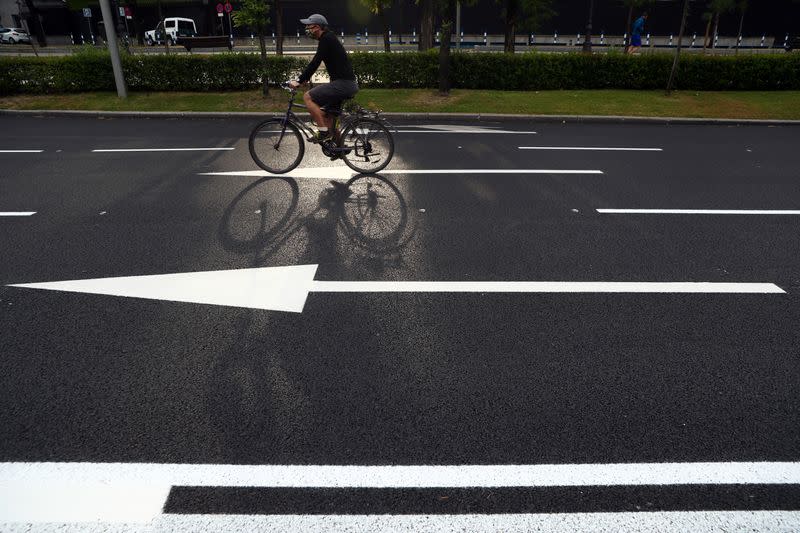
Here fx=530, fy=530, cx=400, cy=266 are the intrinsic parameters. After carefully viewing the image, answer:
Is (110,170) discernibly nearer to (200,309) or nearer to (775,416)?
(200,309)

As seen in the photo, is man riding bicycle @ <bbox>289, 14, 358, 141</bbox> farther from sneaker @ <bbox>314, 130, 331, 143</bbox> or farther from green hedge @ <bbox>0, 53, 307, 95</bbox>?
green hedge @ <bbox>0, 53, 307, 95</bbox>

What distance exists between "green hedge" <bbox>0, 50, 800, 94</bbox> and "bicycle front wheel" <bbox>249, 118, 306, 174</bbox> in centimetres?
895

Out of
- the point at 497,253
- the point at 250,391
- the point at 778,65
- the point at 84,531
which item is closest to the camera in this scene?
the point at 84,531

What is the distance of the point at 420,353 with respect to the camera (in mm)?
3258

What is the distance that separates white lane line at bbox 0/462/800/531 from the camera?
2.21m

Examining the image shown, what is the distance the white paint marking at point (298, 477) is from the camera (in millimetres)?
2215

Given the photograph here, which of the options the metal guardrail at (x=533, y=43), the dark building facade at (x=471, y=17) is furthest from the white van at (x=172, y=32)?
the dark building facade at (x=471, y=17)

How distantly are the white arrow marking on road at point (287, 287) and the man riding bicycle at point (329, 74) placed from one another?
141 inches

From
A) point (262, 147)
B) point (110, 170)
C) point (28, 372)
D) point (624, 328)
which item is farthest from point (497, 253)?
point (110, 170)

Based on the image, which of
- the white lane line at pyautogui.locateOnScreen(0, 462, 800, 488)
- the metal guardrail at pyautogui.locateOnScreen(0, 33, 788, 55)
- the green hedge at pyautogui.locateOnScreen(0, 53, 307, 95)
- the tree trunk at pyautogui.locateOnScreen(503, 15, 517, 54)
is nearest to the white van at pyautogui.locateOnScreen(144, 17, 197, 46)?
the metal guardrail at pyautogui.locateOnScreen(0, 33, 788, 55)

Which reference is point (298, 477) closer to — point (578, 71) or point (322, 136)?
point (322, 136)

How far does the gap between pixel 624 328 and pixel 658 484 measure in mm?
1440

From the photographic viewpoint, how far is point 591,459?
7.93ft

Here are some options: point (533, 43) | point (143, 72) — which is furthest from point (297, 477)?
point (533, 43)
